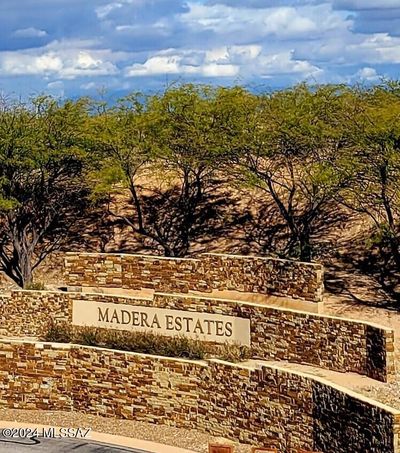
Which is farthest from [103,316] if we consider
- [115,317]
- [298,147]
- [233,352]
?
[298,147]

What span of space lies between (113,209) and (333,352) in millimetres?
20799

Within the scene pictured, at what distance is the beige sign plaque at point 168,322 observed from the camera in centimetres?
2588

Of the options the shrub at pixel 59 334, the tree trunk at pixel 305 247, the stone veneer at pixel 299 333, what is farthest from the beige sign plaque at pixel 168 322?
the tree trunk at pixel 305 247

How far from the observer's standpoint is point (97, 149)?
37.9 metres

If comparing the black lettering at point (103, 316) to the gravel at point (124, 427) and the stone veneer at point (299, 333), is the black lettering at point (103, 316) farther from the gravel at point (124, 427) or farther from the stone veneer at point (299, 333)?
the gravel at point (124, 427)

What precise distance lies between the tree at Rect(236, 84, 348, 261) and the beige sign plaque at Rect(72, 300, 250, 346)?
906cm

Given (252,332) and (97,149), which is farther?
(97,149)

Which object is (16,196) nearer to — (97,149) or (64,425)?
(97,149)

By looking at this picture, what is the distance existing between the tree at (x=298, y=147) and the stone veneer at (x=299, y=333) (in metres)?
9.04

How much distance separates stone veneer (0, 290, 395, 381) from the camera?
2277 centimetres

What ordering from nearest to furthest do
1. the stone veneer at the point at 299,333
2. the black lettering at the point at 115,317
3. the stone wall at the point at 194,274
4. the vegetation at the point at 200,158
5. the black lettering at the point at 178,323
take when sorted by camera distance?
the stone veneer at the point at 299,333 < the black lettering at the point at 178,323 < the black lettering at the point at 115,317 < the stone wall at the point at 194,274 < the vegetation at the point at 200,158

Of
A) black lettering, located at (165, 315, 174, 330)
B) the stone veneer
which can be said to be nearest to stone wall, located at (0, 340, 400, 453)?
Answer: the stone veneer

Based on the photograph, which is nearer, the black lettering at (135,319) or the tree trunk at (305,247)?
the black lettering at (135,319)

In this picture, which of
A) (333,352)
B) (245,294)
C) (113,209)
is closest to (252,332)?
(333,352)
